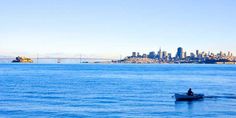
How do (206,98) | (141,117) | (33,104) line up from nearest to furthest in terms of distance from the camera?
(141,117) → (33,104) → (206,98)

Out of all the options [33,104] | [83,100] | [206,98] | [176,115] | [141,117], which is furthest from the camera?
[206,98]

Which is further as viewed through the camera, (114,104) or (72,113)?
(114,104)

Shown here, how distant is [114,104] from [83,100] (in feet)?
27.7

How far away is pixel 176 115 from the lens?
65812 mm

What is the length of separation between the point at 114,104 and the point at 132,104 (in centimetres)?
267

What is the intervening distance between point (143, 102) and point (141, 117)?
1757 cm

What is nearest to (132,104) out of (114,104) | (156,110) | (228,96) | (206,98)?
(114,104)

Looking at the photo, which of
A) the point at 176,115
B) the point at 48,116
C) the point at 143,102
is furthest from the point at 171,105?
the point at 48,116

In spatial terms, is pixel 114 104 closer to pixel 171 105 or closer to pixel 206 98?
pixel 171 105

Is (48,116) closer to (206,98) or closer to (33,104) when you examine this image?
(33,104)

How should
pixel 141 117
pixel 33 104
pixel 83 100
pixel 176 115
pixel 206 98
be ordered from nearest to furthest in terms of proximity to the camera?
pixel 141 117 < pixel 176 115 < pixel 33 104 < pixel 83 100 < pixel 206 98

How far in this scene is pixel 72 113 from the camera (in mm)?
65000

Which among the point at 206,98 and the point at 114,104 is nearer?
the point at 114,104

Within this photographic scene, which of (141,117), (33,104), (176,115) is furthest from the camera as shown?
(33,104)
